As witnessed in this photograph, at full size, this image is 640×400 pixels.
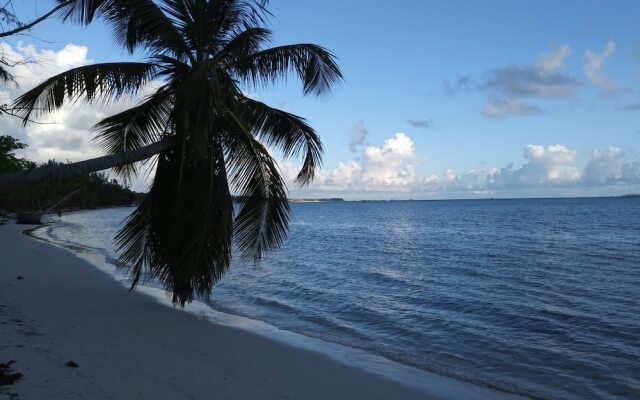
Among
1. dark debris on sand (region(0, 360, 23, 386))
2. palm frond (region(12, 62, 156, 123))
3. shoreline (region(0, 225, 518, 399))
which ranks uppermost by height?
palm frond (region(12, 62, 156, 123))

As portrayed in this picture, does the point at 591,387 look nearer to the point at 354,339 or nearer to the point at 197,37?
the point at 354,339

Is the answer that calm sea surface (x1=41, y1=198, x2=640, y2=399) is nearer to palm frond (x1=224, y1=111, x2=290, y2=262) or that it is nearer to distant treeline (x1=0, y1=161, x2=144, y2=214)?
palm frond (x1=224, y1=111, x2=290, y2=262)

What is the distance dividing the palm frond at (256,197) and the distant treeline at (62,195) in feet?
6.58

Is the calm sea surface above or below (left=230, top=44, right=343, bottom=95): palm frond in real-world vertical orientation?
below

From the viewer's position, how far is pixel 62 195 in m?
82.2

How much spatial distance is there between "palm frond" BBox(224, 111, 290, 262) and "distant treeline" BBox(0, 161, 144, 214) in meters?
2.01

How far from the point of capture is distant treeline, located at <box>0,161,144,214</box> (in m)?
61.9

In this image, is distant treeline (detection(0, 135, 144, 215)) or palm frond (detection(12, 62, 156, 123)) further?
distant treeline (detection(0, 135, 144, 215))

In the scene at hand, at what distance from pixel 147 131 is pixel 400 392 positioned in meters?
6.38

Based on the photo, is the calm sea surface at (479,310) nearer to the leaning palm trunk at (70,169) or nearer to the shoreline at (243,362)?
the shoreline at (243,362)

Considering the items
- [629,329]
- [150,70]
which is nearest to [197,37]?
[150,70]

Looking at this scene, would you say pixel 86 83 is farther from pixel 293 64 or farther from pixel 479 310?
pixel 479 310

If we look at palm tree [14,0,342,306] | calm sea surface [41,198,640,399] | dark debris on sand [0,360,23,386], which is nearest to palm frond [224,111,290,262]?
palm tree [14,0,342,306]

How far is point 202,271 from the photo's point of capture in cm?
830
